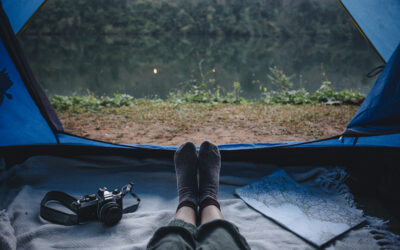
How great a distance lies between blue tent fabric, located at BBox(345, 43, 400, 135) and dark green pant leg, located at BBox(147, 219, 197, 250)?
893mm

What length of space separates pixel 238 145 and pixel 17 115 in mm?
1292

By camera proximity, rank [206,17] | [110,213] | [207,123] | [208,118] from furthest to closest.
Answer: [206,17], [208,118], [207,123], [110,213]

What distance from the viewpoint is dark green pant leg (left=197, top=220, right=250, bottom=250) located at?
759 millimetres

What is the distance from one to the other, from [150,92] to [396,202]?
157 inches

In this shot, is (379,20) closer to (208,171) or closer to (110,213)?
(208,171)

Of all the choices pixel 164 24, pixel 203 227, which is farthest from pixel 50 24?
pixel 203 227

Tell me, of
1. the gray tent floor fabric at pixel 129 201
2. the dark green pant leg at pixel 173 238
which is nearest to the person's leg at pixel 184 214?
the dark green pant leg at pixel 173 238

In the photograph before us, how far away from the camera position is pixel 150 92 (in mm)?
4734

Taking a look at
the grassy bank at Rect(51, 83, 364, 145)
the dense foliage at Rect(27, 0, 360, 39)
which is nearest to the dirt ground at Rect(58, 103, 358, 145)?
the grassy bank at Rect(51, 83, 364, 145)

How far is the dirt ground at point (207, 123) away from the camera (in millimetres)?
2480

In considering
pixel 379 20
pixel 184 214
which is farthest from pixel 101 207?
pixel 379 20

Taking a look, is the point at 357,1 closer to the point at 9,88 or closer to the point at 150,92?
the point at 9,88

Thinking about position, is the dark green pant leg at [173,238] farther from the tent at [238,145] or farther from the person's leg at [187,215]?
the tent at [238,145]

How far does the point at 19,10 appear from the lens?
4.92ft
